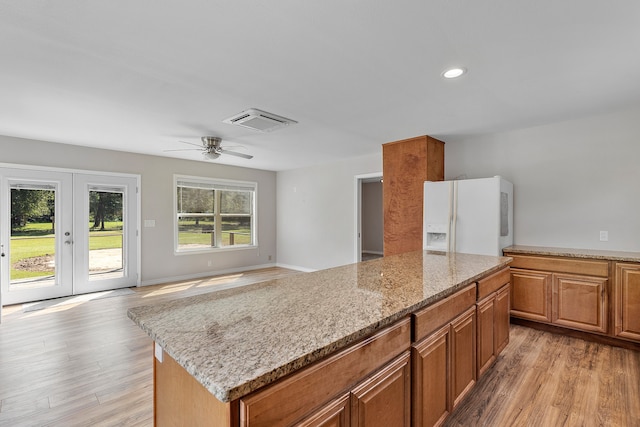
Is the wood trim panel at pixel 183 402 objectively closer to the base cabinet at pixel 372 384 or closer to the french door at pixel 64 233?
the base cabinet at pixel 372 384

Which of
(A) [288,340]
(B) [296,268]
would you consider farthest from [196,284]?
(A) [288,340]

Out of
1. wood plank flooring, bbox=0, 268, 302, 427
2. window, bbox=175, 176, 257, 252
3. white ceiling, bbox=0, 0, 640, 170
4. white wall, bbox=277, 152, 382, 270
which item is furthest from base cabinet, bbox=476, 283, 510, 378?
window, bbox=175, 176, 257, 252

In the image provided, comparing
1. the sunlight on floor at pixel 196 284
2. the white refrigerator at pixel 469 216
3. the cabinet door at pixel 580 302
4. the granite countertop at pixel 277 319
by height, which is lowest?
the sunlight on floor at pixel 196 284

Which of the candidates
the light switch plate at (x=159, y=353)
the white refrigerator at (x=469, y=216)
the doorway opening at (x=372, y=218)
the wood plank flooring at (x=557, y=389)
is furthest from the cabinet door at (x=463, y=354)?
the doorway opening at (x=372, y=218)

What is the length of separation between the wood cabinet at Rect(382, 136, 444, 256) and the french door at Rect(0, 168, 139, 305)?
4323 mm

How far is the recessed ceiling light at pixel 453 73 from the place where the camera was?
2.28m

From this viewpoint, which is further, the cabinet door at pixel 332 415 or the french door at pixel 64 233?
the french door at pixel 64 233

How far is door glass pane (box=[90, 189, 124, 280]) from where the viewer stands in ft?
15.9

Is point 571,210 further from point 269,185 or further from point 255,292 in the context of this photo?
point 269,185

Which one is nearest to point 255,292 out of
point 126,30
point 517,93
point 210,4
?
point 210,4

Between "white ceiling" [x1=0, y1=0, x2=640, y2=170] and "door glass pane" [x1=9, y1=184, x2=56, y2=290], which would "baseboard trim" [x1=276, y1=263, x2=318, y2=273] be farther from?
"door glass pane" [x1=9, y1=184, x2=56, y2=290]

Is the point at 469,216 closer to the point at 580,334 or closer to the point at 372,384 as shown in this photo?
the point at 580,334

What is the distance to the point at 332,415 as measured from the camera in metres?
1.00

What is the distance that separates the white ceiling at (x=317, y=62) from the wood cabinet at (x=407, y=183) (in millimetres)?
497
